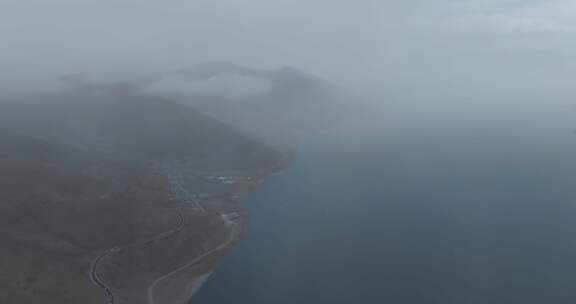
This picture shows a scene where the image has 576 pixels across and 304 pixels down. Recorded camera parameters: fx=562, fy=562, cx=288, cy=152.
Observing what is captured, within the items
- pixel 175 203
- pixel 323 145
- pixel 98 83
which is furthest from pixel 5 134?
pixel 98 83

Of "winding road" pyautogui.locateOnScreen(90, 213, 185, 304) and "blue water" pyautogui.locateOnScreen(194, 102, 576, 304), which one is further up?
"blue water" pyautogui.locateOnScreen(194, 102, 576, 304)

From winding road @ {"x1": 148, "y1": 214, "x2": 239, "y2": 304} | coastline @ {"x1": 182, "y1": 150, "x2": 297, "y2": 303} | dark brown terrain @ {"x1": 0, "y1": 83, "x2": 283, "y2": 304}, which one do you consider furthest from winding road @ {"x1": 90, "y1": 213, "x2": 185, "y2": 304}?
coastline @ {"x1": 182, "y1": 150, "x2": 297, "y2": 303}

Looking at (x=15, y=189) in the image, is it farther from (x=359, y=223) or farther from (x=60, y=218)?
(x=359, y=223)

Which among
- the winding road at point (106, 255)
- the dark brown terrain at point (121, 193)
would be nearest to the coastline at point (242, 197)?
the dark brown terrain at point (121, 193)

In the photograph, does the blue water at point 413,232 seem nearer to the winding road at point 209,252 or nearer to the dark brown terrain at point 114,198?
the winding road at point 209,252

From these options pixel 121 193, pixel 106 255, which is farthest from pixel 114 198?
pixel 106 255

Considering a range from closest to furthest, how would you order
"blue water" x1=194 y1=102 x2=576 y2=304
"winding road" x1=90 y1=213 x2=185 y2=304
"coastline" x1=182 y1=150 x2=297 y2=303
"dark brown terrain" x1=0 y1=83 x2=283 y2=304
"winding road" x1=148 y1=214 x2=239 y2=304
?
"blue water" x1=194 y1=102 x2=576 y2=304, "winding road" x1=90 y1=213 x2=185 y2=304, "dark brown terrain" x1=0 y1=83 x2=283 y2=304, "winding road" x1=148 y1=214 x2=239 y2=304, "coastline" x1=182 y1=150 x2=297 y2=303

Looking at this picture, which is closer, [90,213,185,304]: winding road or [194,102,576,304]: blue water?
[194,102,576,304]: blue water

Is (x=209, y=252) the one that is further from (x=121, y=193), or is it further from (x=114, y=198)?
(x=121, y=193)

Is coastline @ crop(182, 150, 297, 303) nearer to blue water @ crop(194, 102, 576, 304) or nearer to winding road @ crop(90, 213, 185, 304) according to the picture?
blue water @ crop(194, 102, 576, 304)
